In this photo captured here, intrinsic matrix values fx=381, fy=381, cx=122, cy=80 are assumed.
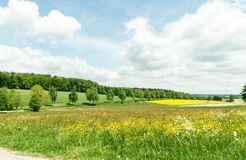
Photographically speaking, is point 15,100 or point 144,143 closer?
point 144,143

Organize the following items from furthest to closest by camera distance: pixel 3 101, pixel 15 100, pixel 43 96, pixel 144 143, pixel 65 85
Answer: pixel 65 85 → pixel 43 96 → pixel 15 100 → pixel 3 101 → pixel 144 143

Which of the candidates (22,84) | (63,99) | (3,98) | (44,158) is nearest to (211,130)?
(44,158)

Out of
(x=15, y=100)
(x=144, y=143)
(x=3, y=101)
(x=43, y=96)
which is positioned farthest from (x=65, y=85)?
(x=144, y=143)

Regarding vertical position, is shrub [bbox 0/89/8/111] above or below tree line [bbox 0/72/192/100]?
below

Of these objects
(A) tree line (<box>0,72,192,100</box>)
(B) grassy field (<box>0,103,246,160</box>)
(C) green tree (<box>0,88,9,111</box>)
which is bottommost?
(B) grassy field (<box>0,103,246,160</box>)

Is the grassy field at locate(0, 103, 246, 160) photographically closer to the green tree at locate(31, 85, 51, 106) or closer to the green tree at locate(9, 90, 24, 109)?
the green tree at locate(9, 90, 24, 109)

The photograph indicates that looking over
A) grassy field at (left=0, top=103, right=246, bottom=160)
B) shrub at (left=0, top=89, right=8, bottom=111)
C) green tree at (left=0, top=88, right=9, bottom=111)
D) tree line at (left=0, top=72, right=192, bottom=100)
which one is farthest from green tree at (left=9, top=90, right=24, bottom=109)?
grassy field at (left=0, top=103, right=246, bottom=160)

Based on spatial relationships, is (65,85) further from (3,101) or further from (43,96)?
(3,101)

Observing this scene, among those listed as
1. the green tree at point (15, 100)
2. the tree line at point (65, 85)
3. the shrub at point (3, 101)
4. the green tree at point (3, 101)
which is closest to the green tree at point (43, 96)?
the green tree at point (15, 100)

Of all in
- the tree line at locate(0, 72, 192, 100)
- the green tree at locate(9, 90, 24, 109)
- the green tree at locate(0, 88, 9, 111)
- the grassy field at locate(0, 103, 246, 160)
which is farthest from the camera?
the tree line at locate(0, 72, 192, 100)

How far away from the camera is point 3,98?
91.2m

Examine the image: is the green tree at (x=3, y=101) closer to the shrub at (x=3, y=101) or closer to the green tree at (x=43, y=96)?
the shrub at (x=3, y=101)

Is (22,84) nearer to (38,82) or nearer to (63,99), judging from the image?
(38,82)

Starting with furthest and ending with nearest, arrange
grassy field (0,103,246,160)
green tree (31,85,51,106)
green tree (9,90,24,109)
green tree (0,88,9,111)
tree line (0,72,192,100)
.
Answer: tree line (0,72,192,100) → green tree (31,85,51,106) → green tree (9,90,24,109) → green tree (0,88,9,111) → grassy field (0,103,246,160)
